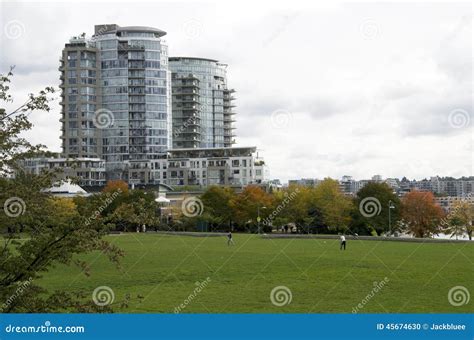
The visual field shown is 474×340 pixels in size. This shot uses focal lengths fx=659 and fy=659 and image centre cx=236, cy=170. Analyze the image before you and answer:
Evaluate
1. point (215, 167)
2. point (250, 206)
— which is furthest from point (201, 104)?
point (250, 206)

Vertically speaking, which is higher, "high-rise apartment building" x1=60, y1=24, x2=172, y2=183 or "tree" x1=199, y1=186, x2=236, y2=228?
"high-rise apartment building" x1=60, y1=24, x2=172, y2=183

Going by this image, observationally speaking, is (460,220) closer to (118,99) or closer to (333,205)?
(333,205)

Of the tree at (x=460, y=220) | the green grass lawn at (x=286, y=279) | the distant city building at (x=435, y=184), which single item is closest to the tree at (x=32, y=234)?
the green grass lawn at (x=286, y=279)

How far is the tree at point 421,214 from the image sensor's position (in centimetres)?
7388

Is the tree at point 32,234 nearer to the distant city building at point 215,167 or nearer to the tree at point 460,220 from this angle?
the tree at point 460,220

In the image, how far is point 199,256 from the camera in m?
37.4

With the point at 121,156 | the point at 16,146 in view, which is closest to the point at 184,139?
the point at 121,156

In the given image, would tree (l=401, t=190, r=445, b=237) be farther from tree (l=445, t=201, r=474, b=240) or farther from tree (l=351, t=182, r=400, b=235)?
tree (l=445, t=201, r=474, b=240)

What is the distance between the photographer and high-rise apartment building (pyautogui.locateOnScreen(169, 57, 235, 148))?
156 meters

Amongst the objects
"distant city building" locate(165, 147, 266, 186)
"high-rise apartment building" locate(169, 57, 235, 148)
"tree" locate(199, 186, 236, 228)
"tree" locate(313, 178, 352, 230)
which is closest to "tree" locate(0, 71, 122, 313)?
"tree" locate(313, 178, 352, 230)

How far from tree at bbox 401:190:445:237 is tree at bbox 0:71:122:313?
66.9 metres

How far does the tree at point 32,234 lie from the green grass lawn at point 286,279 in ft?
11.7

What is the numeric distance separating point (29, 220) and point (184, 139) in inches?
5779

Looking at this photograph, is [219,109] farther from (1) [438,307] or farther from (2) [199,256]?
(1) [438,307]
